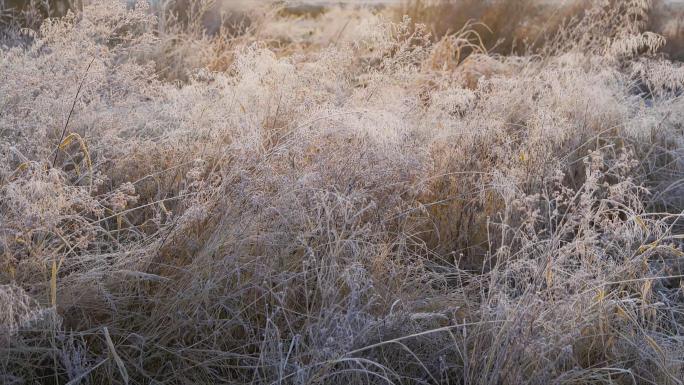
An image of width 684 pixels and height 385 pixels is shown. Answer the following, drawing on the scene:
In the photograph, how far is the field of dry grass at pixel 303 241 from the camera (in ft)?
6.21

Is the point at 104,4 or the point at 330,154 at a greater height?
the point at 104,4

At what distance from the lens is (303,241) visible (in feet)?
Answer: 6.60

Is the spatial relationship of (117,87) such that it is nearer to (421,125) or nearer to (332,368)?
(421,125)

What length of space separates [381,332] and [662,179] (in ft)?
6.58

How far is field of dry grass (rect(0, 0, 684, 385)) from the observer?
1893mm

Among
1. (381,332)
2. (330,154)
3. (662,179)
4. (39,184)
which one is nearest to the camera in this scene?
(39,184)

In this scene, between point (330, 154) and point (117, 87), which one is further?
point (117, 87)

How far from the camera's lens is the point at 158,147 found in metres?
2.62

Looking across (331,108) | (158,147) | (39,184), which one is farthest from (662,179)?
(39,184)

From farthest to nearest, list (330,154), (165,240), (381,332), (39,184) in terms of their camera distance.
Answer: (330,154) → (165,240) → (381,332) → (39,184)

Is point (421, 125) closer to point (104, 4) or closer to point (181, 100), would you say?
point (181, 100)

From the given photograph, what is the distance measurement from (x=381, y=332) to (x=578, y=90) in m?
1.94

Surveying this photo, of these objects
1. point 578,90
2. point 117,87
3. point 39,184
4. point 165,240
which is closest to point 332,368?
point 165,240

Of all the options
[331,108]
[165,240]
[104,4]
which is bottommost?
[165,240]
